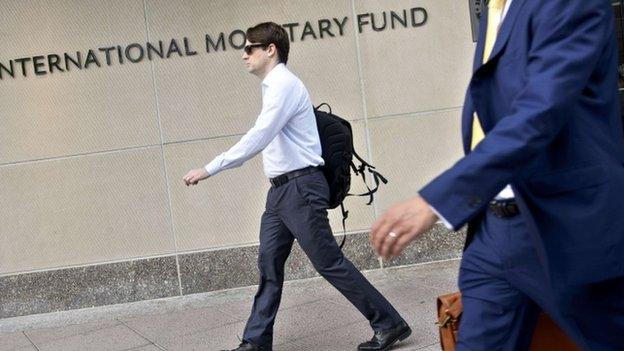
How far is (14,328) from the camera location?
654 cm

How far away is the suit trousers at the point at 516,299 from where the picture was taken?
88.1 inches

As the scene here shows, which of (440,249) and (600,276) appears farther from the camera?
(440,249)

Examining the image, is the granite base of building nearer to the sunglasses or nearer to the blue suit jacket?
the sunglasses

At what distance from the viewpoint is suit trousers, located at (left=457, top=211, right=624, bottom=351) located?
2238 mm

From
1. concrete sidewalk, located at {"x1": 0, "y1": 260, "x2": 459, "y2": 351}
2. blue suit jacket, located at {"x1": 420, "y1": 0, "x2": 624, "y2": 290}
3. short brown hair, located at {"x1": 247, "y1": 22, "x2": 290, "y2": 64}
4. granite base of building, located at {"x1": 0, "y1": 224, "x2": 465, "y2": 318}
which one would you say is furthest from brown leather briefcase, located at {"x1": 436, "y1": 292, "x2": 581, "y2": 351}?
granite base of building, located at {"x1": 0, "y1": 224, "x2": 465, "y2": 318}

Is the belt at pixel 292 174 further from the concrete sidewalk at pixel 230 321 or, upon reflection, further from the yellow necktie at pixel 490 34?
the yellow necktie at pixel 490 34

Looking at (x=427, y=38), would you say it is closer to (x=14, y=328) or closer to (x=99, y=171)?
(x=99, y=171)

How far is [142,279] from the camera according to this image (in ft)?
22.6

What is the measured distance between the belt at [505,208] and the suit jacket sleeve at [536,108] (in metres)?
0.34

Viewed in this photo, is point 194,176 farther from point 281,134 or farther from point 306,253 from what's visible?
point 306,253

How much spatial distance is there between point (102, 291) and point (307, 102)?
9.96ft

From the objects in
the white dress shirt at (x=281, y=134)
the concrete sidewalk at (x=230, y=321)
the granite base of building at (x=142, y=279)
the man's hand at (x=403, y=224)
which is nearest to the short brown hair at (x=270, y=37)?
the white dress shirt at (x=281, y=134)

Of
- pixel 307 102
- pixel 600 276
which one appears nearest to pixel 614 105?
pixel 600 276

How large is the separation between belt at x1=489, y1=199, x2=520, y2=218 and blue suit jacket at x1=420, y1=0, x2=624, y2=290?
11 centimetres
